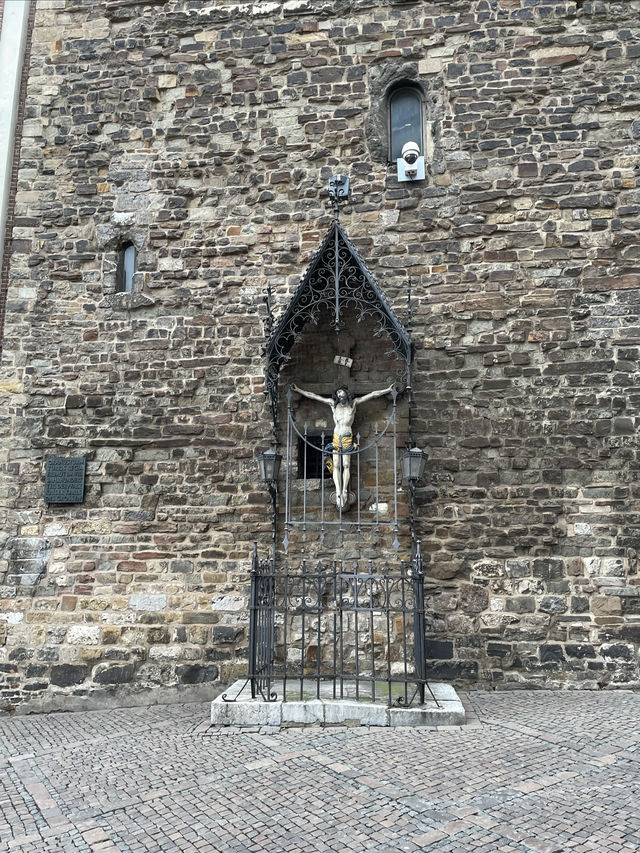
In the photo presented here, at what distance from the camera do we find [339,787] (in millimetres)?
3918

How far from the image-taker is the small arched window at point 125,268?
303 inches

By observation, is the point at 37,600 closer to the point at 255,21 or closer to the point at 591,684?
the point at 591,684

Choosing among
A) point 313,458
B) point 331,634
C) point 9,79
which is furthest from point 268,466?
point 9,79

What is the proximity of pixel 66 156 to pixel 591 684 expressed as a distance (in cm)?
828

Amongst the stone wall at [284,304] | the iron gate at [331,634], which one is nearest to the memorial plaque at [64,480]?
the stone wall at [284,304]

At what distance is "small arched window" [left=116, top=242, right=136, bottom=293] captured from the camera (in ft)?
25.2

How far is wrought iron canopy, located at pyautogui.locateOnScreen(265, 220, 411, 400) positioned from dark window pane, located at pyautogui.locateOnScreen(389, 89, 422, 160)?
1.60 m

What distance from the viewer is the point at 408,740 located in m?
4.72

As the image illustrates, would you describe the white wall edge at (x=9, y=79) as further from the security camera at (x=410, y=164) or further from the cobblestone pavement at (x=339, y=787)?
the cobblestone pavement at (x=339, y=787)

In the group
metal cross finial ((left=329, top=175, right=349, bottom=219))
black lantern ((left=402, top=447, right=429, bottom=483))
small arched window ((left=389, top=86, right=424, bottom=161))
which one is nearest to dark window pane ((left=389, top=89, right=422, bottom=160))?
small arched window ((left=389, top=86, right=424, bottom=161))

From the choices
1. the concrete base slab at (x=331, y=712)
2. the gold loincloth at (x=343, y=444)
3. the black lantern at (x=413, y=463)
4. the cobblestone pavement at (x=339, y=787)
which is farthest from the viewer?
the gold loincloth at (x=343, y=444)

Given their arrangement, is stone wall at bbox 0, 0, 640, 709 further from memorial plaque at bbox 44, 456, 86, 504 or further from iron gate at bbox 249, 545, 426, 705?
iron gate at bbox 249, 545, 426, 705

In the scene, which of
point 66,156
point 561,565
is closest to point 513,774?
point 561,565

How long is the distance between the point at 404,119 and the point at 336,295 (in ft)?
8.58
